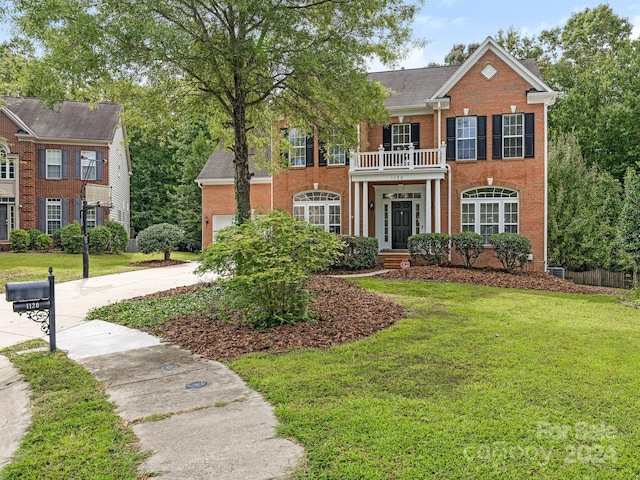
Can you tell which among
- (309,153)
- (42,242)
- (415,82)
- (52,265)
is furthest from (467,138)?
(42,242)

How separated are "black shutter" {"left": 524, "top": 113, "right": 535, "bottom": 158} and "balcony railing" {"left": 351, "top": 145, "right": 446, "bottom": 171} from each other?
3.09m

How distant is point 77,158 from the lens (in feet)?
83.9

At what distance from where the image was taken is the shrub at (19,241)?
74.1 feet

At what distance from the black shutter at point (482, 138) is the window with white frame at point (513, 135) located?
65 centimetres

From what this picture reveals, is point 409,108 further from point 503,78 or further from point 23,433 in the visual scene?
point 23,433

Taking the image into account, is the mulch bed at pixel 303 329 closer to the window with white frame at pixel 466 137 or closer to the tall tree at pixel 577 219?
the window with white frame at pixel 466 137

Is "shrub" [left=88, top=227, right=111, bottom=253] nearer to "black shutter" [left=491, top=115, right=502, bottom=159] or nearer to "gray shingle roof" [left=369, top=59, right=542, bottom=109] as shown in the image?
"gray shingle roof" [left=369, top=59, right=542, bottom=109]

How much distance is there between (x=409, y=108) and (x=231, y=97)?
29.7 feet

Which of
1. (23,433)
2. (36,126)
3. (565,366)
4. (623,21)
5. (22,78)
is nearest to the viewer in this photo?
(23,433)

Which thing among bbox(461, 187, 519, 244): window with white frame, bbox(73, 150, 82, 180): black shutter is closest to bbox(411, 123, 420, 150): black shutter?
bbox(461, 187, 519, 244): window with white frame

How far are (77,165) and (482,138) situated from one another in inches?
858

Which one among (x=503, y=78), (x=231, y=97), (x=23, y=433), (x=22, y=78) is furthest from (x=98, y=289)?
(x=503, y=78)

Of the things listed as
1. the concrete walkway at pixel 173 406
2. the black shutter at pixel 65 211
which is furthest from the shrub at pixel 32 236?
the concrete walkway at pixel 173 406

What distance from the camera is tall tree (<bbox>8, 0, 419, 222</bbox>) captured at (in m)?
8.62
